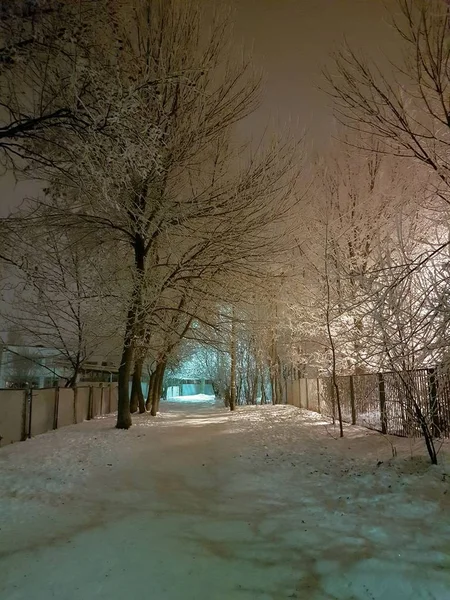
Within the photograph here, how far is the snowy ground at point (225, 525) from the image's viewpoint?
125 inches

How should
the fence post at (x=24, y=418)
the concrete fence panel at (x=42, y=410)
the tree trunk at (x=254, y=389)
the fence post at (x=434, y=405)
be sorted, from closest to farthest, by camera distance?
1. the fence post at (x=434, y=405)
2. the fence post at (x=24, y=418)
3. the concrete fence panel at (x=42, y=410)
4. the tree trunk at (x=254, y=389)

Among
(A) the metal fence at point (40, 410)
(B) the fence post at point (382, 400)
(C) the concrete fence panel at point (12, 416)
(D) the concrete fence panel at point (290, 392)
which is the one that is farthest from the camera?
(D) the concrete fence panel at point (290, 392)

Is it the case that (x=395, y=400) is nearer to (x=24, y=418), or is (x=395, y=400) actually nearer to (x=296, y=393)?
(x=24, y=418)

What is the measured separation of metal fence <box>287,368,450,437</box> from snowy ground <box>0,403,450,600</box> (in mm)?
563

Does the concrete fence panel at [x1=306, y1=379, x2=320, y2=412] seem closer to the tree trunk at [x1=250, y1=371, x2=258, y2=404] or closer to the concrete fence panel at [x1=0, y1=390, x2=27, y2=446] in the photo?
the concrete fence panel at [x1=0, y1=390, x2=27, y2=446]

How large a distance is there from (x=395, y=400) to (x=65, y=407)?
9.30 metres

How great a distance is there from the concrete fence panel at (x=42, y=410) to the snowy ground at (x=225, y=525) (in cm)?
243

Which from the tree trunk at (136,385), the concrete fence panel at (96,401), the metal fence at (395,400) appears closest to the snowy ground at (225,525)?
the metal fence at (395,400)

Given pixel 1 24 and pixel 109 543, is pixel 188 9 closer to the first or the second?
pixel 1 24

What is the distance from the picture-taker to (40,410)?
11094 millimetres

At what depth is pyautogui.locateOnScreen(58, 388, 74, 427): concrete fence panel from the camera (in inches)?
491

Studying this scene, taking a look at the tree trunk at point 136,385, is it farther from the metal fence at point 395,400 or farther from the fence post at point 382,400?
the fence post at point 382,400

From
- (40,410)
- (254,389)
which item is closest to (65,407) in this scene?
(40,410)

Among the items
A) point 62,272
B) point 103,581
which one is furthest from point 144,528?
point 62,272
